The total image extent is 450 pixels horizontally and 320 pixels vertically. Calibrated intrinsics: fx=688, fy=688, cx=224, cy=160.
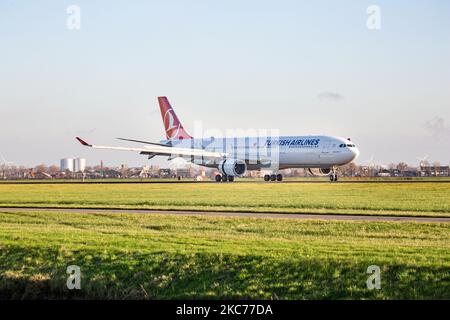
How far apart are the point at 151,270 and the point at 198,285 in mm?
2088

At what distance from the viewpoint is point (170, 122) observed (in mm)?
106875

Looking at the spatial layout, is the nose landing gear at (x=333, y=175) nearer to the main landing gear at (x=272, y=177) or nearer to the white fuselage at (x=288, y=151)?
the white fuselage at (x=288, y=151)

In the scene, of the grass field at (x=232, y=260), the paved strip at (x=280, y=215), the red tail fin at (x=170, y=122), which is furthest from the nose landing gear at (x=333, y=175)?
the grass field at (x=232, y=260)

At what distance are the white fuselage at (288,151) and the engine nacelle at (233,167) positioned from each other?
1.66 m

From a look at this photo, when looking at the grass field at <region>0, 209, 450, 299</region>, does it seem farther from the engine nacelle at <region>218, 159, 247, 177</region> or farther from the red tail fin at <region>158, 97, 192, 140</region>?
the red tail fin at <region>158, 97, 192, 140</region>

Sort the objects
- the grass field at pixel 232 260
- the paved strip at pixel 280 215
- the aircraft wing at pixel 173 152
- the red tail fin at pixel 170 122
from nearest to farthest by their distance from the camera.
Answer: the grass field at pixel 232 260 → the paved strip at pixel 280 215 → the aircraft wing at pixel 173 152 → the red tail fin at pixel 170 122

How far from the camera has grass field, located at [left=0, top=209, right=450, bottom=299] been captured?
21.6 m

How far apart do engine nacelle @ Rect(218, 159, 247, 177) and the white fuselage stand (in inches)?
65.3

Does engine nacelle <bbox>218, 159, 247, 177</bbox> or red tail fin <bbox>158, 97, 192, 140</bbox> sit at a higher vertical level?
red tail fin <bbox>158, 97, 192, 140</bbox>

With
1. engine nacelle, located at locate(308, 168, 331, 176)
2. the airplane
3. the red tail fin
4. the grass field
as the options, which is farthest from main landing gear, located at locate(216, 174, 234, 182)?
the grass field

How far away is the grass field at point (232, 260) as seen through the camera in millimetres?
21609
